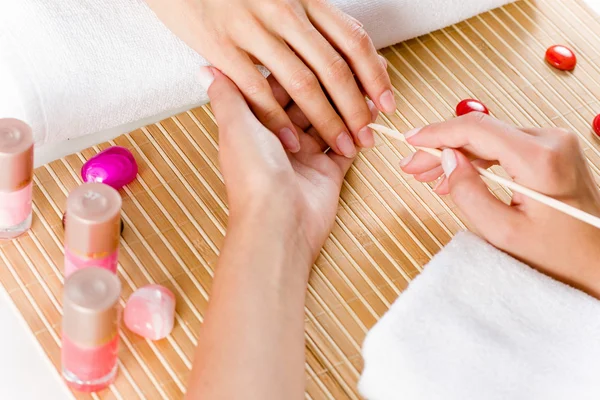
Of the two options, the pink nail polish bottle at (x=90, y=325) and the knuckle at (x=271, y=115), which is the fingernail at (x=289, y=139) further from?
the pink nail polish bottle at (x=90, y=325)

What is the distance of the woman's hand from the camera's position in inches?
44.4

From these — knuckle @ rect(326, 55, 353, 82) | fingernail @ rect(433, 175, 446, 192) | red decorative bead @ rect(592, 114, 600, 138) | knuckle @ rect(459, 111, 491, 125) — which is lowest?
fingernail @ rect(433, 175, 446, 192)

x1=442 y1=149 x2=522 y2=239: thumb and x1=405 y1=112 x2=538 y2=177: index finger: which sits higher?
x1=405 y1=112 x2=538 y2=177: index finger

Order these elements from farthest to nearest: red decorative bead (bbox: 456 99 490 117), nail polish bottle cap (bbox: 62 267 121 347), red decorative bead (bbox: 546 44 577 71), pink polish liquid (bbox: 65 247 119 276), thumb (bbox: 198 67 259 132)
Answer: red decorative bead (bbox: 546 44 577 71) < red decorative bead (bbox: 456 99 490 117) < thumb (bbox: 198 67 259 132) < pink polish liquid (bbox: 65 247 119 276) < nail polish bottle cap (bbox: 62 267 121 347)

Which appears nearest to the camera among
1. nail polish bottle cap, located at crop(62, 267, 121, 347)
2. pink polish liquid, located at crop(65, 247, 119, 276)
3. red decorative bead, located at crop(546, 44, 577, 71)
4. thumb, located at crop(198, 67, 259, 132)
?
nail polish bottle cap, located at crop(62, 267, 121, 347)

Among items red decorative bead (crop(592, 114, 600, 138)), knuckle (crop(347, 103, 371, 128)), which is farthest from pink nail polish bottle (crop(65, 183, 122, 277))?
red decorative bead (crop(592, 114, 600, 138))

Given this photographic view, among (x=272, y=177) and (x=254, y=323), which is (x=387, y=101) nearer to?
(x=272, y=177)

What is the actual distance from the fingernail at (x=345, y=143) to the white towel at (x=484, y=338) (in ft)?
0.71

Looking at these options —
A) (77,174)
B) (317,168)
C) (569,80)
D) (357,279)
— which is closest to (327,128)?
(317,168)

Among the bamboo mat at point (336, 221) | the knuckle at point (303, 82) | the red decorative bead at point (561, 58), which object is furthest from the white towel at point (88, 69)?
the red decorative bead at point (561, 58)

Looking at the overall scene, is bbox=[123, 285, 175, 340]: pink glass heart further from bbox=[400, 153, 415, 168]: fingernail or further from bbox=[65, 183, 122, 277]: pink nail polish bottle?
bbox=[400, 153, 415, 168]: fingernail

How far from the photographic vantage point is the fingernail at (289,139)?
113 cm

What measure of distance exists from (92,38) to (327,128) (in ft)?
1.08

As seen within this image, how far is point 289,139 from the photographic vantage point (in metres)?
1.13
